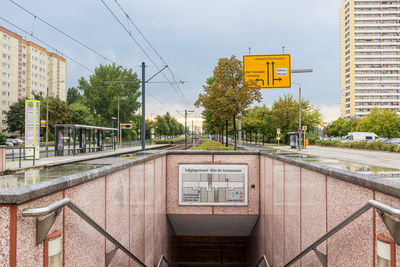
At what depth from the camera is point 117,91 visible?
52344 mm

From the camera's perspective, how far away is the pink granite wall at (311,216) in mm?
2713

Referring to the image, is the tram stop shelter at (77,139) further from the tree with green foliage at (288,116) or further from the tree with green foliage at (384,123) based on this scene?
the tree with green foliage at (384,123)

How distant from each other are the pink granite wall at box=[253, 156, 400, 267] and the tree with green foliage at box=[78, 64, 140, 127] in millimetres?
47431

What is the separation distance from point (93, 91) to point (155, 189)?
50.3 m

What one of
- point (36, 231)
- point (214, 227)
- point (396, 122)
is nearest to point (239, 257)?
point (214, 227)

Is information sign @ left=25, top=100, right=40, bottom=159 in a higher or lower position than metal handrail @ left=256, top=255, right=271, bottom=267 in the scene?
higher

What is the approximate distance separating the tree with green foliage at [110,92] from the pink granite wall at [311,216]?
47.4m

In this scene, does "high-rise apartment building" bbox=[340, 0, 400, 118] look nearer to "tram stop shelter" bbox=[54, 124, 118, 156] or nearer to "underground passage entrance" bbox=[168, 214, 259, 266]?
"tram stop shelter" bbox=[54, 124, 118, 156]

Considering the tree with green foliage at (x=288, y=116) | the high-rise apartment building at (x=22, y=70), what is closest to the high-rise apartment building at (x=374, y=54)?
the tree with green foliage at (x=288, y=116)

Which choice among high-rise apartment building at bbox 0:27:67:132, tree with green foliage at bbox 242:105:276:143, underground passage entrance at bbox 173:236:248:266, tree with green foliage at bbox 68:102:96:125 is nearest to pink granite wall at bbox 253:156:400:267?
underground passage entrance at bbox 173:236:248:266

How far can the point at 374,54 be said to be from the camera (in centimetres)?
9550

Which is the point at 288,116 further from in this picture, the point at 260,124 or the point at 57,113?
the point at 57,113

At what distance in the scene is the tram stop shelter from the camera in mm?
20250

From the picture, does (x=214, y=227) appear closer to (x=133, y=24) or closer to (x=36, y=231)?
(x=36, y=231)
